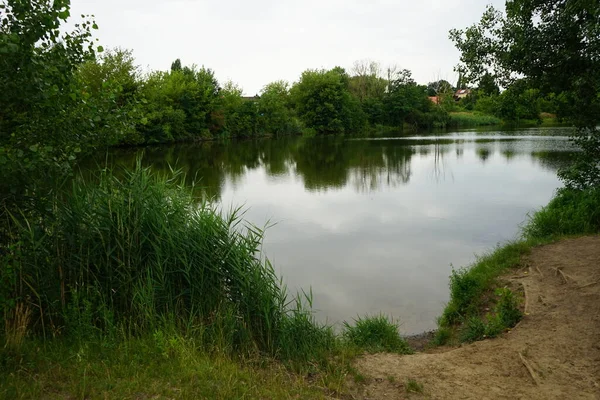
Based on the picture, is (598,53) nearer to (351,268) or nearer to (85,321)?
(351,268)

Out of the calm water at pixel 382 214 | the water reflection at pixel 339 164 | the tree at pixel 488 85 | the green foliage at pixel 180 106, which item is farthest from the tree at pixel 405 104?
the tree at pixel 488 85

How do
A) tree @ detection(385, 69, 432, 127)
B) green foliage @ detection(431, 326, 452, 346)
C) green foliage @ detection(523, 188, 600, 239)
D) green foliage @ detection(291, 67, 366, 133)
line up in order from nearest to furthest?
green foliage @ detection(431, 326, 452, 346), green foliage @ detection(523, 188, 600, 239), green foliage @ detection(291, 67, 366, 133), tree @ detection(385, 69, 432, 127)

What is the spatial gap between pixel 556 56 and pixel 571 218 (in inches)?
145

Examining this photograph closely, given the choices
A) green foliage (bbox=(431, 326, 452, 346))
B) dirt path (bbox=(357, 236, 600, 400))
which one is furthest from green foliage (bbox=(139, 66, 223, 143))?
dirt path (bbox=(357, 236, 600, 400))

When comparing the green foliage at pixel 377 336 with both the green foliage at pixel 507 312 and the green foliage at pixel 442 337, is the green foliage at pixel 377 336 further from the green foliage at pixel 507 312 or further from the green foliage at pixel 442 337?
the green foliage at pixel 507 312

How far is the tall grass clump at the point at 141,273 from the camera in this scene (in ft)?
15.7

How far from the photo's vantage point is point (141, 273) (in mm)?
5203

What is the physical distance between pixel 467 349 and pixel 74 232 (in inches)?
201

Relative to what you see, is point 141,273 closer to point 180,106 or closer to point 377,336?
point 377,336

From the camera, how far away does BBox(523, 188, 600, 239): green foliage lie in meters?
9.90

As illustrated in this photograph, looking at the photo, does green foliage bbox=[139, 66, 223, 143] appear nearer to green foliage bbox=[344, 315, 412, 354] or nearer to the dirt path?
green foliage bbox=[344, 315, 412, 354]

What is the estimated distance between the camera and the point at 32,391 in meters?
3.37

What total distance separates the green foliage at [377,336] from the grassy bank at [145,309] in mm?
46

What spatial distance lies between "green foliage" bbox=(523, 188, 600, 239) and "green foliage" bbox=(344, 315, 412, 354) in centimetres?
532
